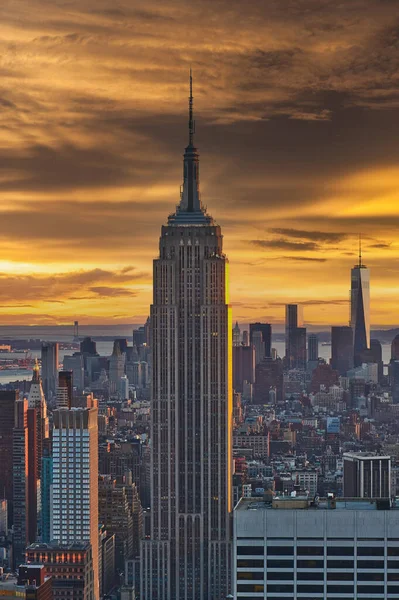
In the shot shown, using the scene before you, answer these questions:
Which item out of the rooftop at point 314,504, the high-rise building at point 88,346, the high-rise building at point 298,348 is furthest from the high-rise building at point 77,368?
the rooftop at point 314,504

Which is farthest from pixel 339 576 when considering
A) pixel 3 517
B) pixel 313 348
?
pixel 313 348

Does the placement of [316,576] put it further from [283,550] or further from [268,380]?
[268,380]

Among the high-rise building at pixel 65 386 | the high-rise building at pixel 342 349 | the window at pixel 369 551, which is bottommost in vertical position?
the window at pixel 369 551

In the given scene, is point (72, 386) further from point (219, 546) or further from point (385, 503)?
point (385, 503)

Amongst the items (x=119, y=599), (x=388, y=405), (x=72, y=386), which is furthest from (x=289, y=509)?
(x=388, y=405)

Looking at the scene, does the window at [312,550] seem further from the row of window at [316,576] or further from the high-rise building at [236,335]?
the high-rise building at [236,335]

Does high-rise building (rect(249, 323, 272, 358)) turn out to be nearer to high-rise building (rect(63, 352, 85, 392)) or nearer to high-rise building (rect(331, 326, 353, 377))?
high-rise building (rect(331, 326, 353, 377))
